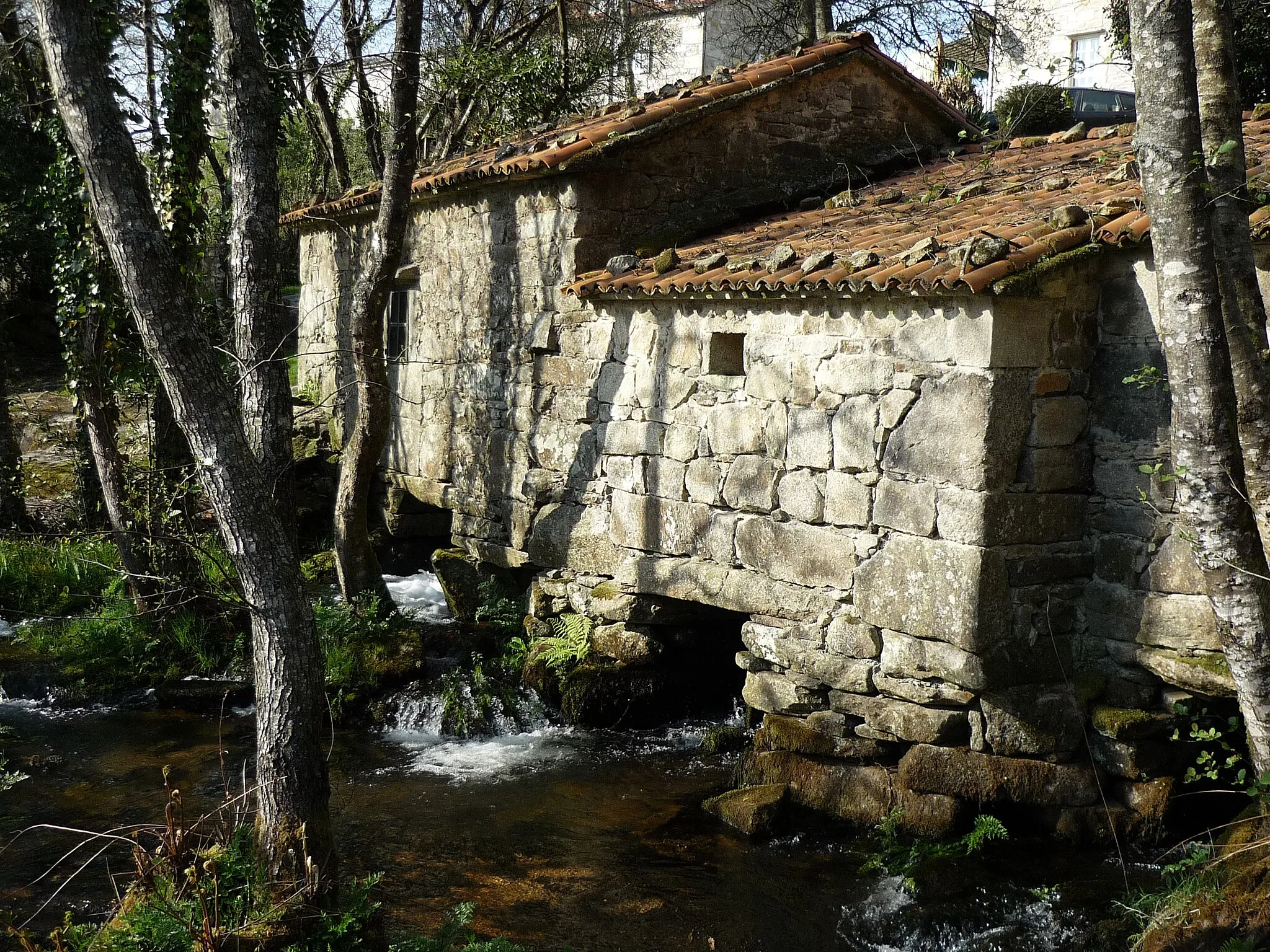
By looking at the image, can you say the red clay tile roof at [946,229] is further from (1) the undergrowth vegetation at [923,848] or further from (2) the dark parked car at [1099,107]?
(2) the dark parked car at [1099,107]

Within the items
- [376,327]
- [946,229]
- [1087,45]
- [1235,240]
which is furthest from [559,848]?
[1087,45]

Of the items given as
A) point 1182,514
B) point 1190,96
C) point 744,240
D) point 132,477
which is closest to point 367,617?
point 132,477

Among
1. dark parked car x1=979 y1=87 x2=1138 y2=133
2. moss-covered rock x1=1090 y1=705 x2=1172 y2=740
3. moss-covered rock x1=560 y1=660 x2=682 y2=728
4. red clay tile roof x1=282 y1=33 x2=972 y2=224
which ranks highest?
dark parked car x1=979 y1=87 x2=1138 y2=133

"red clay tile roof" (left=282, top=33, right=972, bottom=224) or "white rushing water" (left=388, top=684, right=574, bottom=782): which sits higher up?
"red clay tile roof" (left=282, top=33, right=972, bottom=224)

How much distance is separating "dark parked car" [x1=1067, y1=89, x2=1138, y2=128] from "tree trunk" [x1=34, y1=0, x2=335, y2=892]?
11.4 m

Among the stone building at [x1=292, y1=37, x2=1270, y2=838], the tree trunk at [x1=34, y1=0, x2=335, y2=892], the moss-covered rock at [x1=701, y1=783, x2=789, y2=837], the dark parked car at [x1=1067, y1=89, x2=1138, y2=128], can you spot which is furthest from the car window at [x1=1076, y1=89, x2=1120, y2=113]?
the tree trunk at [x1=34, y1=0, x2=335, y2=892]

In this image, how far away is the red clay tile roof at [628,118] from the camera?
25.4ft

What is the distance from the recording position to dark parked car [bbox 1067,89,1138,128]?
13320 mm

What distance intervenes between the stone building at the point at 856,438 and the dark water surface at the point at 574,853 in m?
0.46

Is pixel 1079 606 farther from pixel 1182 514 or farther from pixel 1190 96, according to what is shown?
pixel 1190 96

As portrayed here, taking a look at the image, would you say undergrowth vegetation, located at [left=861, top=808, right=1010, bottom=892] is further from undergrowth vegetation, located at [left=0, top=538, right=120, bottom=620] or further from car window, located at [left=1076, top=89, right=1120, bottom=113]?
car window, located at [left=1076, top=89, right=1120, bottom=113]

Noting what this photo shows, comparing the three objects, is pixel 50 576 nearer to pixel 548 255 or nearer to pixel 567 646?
pixel 567 646

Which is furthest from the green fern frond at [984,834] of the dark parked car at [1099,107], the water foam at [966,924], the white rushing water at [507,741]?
the dark parked car at [1099,107]

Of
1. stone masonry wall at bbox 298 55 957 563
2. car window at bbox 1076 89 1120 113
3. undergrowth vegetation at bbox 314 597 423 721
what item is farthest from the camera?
car window at bbox 1076 89 1120 113
